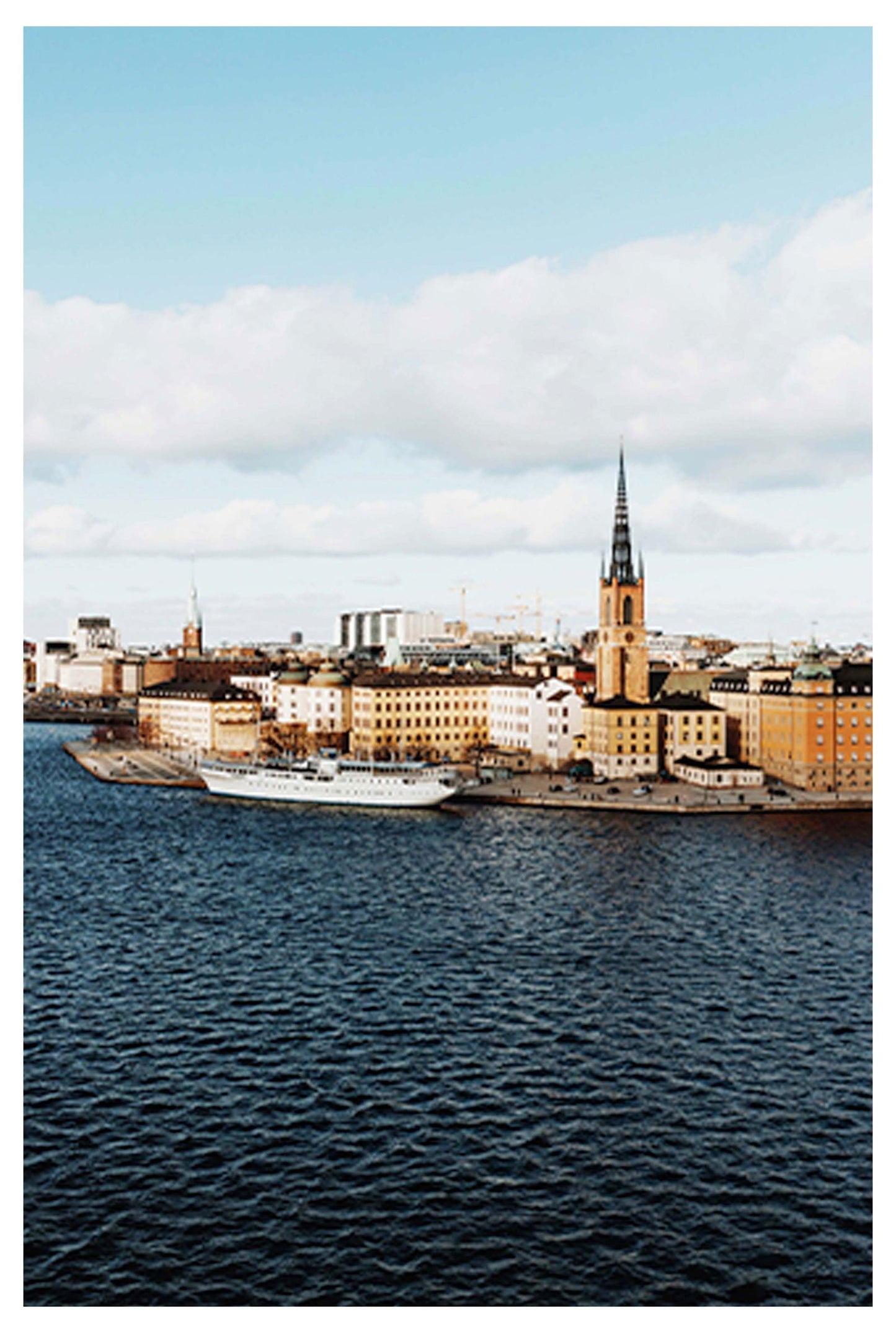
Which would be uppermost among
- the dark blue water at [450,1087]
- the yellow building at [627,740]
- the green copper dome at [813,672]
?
the green copper dome at [813,672]

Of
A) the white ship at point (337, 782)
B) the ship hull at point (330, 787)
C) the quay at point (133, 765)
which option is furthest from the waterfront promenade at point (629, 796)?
the ship hull at point (330, 787)

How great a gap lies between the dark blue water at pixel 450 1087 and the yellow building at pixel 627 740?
118 feet

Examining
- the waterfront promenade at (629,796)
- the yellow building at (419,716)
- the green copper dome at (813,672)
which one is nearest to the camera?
the waterfront promenade at (629,796)

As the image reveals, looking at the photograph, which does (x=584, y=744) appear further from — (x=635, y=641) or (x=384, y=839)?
(x=384, y=839)

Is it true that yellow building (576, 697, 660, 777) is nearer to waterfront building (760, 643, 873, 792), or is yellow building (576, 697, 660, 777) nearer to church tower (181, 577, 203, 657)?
waterfront building (760, 643, 873, 792)

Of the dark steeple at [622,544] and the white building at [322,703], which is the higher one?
the dark steeple at [622,544]

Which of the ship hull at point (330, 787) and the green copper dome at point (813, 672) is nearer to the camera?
the ship hull at point (330, 787)

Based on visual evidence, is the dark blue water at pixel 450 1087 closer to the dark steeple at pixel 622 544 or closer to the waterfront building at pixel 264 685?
the dark steeple at pixel 622 544

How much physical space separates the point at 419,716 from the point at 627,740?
1101 inches

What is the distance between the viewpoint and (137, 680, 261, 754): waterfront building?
11456cm

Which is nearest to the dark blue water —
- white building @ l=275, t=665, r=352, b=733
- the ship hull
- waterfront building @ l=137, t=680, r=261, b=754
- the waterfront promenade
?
the waterfront promenade

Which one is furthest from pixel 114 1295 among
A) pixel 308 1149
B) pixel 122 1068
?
pixel 122 1068

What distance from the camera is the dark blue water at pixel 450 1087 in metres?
20.1

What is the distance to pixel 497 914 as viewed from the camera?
4353 centimetres
